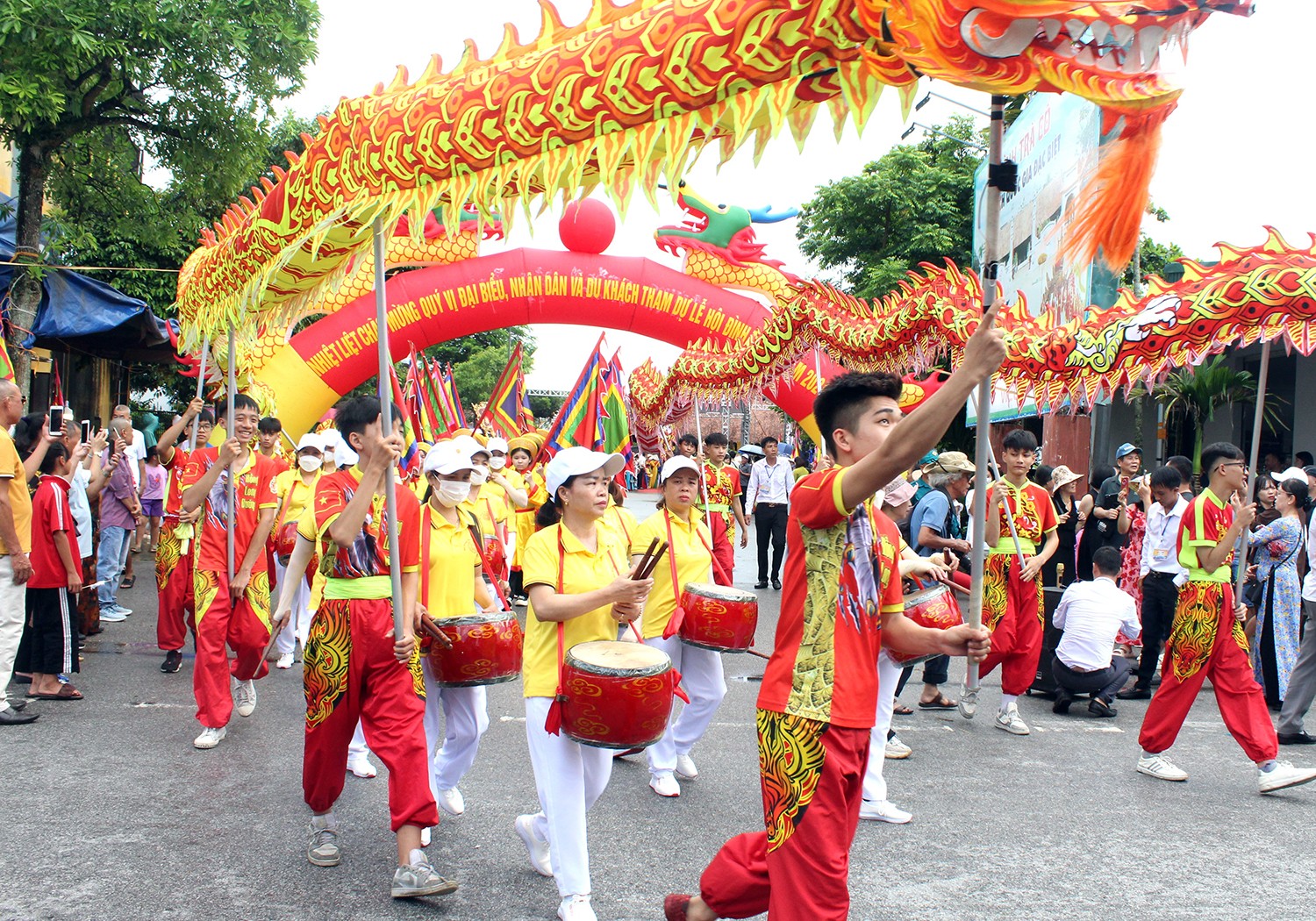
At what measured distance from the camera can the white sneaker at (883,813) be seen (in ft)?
14.8

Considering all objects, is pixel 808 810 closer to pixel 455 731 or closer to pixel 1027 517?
pixel 455 731

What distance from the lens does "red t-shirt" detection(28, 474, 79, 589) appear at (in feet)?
19.9

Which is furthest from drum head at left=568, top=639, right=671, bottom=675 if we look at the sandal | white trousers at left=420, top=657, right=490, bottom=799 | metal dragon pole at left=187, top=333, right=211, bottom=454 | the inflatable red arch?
the inflatable red arch

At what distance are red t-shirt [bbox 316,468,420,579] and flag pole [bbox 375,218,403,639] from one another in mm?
107

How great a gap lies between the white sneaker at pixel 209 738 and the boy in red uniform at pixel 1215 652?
4602 millimetres

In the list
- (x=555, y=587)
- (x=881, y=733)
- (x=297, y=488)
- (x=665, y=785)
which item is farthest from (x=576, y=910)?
(x=297, y=488)

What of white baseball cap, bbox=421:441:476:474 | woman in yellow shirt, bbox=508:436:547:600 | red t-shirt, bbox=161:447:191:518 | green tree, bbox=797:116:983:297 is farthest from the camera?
green tree, bbox=797:116:983:297

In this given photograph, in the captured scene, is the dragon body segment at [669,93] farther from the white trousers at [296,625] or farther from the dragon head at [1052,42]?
the white trousers at [296,625]

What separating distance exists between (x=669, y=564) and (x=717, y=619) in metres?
0.52

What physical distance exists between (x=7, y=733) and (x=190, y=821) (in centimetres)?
193

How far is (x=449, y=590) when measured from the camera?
447 cm

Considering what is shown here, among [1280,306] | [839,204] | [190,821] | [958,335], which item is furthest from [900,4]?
[839,204]

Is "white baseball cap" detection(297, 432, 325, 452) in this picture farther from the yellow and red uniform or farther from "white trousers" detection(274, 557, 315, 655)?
the yellow and red uniform

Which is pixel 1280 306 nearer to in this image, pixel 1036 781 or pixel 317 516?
pixel 1036 781
